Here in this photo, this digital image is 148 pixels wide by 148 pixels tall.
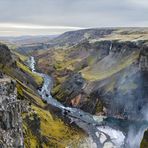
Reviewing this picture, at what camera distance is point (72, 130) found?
146m

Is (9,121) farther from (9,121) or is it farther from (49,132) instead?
(49,132)

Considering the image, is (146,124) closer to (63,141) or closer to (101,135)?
(101,135)

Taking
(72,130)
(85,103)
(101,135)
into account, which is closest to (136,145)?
(101,135)

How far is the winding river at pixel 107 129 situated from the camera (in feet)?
424

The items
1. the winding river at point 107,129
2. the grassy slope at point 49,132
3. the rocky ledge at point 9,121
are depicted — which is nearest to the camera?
the rocky ledge at point 9,121

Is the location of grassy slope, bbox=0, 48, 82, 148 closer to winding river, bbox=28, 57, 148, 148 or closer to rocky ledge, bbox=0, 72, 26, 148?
winding river, bbox=28, 57, 148, 148

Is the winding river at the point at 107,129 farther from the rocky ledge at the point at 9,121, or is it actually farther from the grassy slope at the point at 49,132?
the rocky ledge at the point at 9,121

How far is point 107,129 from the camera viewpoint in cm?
15075

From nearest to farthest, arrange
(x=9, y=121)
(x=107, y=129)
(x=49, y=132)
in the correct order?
(x=9, y=121) < (x=49, y=132) < (x=107, y=129)

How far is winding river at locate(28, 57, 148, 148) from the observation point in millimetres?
129125

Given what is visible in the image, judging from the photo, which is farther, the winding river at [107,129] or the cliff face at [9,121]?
the winding river at [107,129]

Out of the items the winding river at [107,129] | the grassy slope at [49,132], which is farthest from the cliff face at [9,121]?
the winding river at [107,129]

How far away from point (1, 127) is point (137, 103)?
4467 inches

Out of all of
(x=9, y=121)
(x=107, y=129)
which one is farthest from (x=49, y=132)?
(x=9, y=121)
